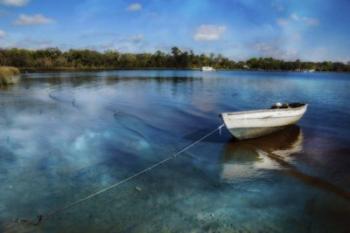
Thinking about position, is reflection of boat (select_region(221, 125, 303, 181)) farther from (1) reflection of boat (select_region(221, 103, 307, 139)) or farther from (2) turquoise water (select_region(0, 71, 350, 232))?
(1) reflection of boat (select_region(221, 103, 307, 139))

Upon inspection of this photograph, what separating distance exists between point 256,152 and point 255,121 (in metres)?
1.98

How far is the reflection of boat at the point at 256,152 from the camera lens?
12.2 m

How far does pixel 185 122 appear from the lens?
71.2ft

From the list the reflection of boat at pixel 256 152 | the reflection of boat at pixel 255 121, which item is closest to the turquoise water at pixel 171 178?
the reflection of boat at pixel 256 152

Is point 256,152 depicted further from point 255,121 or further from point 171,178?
point 171,178

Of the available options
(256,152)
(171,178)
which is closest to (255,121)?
(256,152)

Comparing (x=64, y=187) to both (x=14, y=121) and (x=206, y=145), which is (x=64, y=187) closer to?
A: (x=206, y=145)

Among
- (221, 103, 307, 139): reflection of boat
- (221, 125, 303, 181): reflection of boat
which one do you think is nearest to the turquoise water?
(221, 125, 303, 181): reflection of boat

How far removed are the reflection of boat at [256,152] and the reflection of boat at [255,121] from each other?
517 mm

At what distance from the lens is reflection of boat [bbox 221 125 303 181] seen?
40.0ft

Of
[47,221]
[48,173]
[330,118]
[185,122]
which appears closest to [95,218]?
[47,221]

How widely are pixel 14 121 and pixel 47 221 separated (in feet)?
48.1

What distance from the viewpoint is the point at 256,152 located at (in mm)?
14641

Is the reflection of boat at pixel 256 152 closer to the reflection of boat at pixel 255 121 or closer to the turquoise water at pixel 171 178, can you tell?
the turquoise water at pixel 171 178
